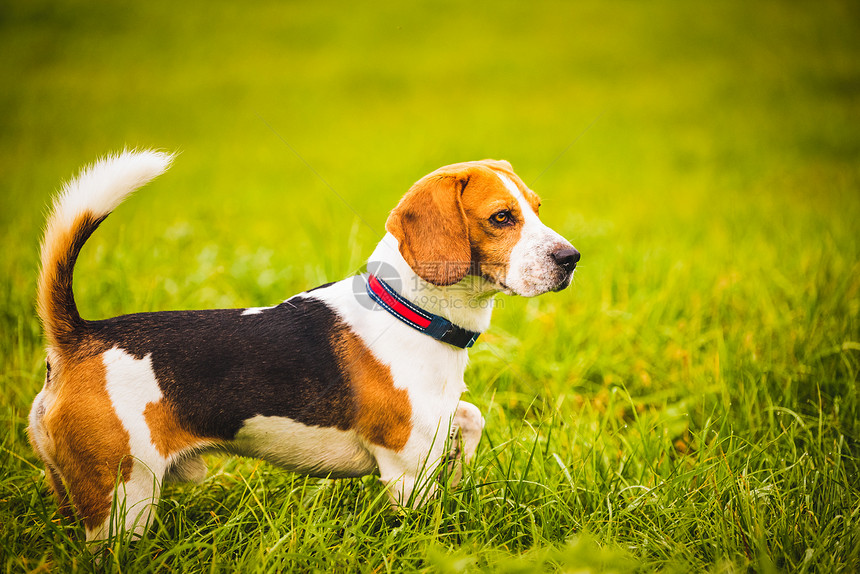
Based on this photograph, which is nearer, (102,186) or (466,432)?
(102,186)

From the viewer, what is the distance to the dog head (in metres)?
2.23

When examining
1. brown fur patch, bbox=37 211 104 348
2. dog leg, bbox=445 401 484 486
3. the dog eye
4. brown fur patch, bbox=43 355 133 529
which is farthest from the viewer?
dog leg, bbox=445 401 484 486

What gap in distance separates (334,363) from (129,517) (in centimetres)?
90

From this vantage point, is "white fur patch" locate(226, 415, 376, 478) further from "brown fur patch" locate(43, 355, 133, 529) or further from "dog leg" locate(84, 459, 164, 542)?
"brown fur patch" locate(43, 355, 133, 529)

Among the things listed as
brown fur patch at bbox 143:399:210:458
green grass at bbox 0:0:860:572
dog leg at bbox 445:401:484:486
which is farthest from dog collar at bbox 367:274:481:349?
brown fur patch at bbox 143:399:210:458

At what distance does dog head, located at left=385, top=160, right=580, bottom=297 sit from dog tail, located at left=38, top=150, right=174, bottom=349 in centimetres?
103

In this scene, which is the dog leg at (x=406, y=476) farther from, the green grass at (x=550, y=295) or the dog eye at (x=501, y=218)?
the dog eye at (x=501, y=218)

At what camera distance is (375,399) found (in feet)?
7.30

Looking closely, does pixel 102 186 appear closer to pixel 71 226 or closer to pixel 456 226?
pixel 71 226

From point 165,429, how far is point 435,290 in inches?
44.2

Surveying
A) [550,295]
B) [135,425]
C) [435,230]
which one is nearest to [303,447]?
[135,425]

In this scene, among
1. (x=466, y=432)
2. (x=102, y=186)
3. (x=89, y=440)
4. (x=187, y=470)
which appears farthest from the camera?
(x=466, y=432)

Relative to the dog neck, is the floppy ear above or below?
above

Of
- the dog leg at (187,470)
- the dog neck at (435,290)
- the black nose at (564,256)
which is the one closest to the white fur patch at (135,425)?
the dog leg at (187,470)
